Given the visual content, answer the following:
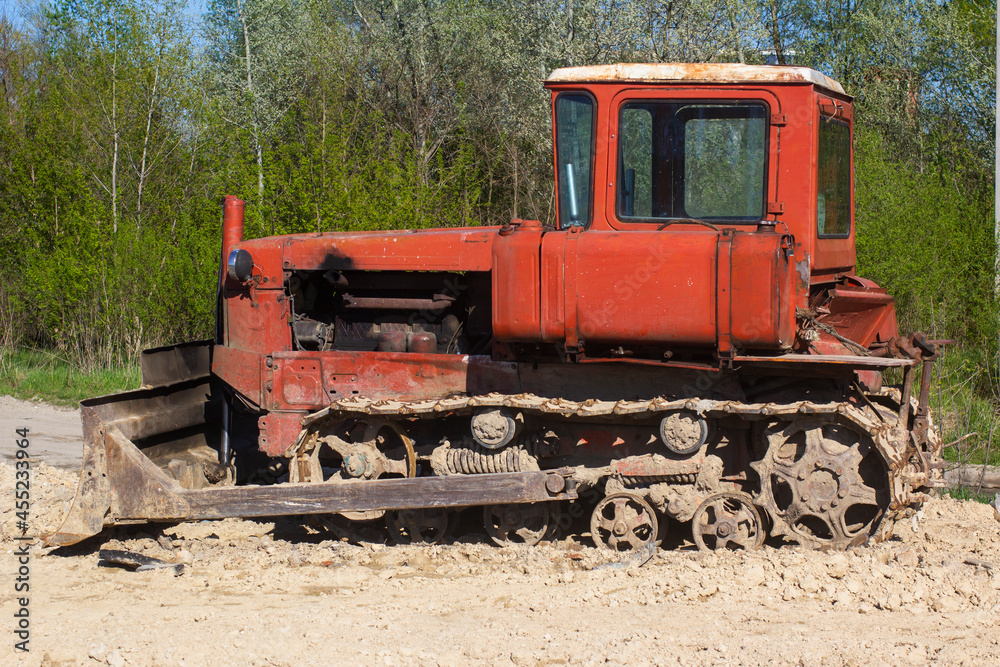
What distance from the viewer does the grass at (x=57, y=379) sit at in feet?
40.7

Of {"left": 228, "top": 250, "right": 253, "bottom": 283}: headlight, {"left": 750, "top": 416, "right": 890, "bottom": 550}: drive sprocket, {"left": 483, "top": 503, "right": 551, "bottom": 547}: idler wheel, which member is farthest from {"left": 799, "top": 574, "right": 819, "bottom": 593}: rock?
{"left": 228, "top": 250, "right": 253, "bottom": 283}: headlight

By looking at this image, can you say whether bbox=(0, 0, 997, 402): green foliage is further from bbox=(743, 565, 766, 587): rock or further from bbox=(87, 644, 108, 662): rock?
bbox=(87, 644, 108, 662): rock

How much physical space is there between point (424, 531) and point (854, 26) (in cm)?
1618

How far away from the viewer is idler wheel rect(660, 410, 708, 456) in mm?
5164

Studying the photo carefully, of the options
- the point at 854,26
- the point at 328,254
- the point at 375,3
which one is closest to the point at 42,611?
the point at 328,254

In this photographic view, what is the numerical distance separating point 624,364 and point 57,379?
10.7m

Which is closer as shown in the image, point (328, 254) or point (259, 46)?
point (328, 254)

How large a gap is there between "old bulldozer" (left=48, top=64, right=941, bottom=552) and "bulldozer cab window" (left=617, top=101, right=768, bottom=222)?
1 centimetres

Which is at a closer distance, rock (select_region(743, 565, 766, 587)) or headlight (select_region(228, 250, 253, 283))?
rock (select_region(743, 565, 766, 587))

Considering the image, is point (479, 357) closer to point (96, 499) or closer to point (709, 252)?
point (709, 252)

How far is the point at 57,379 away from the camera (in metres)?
13.3

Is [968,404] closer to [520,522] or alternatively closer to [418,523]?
[520,522]

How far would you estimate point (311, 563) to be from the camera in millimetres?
5574

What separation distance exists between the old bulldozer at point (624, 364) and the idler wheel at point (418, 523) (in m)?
0.01
